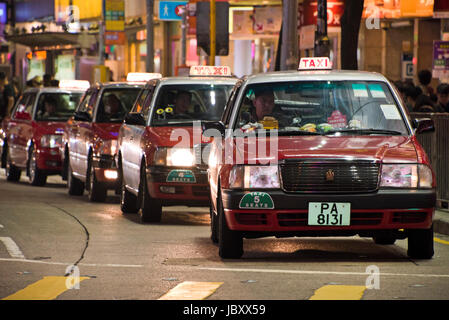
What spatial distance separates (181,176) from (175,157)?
23cm

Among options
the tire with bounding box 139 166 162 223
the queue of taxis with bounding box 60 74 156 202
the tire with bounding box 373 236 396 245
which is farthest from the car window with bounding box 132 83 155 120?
the tire with bounding box 373 236 396 245

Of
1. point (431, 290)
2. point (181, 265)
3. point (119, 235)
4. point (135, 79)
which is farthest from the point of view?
point (135, 79)

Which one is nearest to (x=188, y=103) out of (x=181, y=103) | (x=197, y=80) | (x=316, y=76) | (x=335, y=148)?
(x=181, y=103)

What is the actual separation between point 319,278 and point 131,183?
21.4ft

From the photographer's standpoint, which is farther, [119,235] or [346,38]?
[346,38]

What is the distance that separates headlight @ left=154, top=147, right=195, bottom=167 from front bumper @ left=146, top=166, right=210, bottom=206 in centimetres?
6

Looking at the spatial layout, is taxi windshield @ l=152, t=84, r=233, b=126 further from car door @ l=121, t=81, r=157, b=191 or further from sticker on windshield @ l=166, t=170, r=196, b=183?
sticker on windshield @ l=166, t=170, r=196, b=183

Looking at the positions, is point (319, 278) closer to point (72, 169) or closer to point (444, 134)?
point (444, 134)

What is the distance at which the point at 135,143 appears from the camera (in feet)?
51.8

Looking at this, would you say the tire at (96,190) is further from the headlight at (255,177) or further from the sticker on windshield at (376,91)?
the headlight at (255,177)

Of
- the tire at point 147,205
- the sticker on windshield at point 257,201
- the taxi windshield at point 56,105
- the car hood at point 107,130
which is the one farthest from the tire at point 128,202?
the taxi windshield at point 56,105

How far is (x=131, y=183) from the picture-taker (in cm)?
1597

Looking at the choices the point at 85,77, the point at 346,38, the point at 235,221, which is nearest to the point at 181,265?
the point at 235,221

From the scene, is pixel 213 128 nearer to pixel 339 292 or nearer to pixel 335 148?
pixel 335 148
